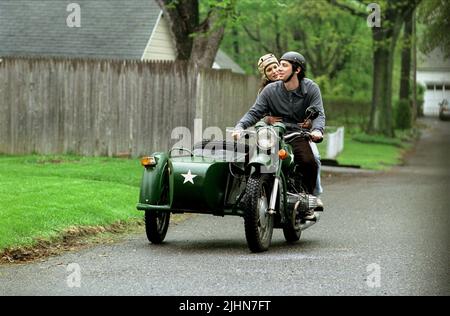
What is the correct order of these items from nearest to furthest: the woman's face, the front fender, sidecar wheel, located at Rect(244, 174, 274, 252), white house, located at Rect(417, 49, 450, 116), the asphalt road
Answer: white house, located at Rect(417, 49, 450, 116) < the asphalt road < sidecar wheel, located at Rect(244, 174, 274, 252) < the front fender < the woman's face

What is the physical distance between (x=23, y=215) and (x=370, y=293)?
539cm

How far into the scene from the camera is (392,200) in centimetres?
1797

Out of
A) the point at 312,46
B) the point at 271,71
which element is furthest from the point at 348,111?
the point at 271,71

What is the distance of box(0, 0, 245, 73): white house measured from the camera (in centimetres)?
3641

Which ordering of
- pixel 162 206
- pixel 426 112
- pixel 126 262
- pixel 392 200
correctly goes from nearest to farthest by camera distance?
pixel 426 112
pixel 126 262
pixel 162 206
pixel 392 200

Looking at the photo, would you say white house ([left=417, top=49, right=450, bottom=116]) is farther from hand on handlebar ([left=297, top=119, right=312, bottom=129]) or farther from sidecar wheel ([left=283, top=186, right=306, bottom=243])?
sidecar wheel ([left=283, top=186, right=306, bottom=243])

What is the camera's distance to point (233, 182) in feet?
35.5

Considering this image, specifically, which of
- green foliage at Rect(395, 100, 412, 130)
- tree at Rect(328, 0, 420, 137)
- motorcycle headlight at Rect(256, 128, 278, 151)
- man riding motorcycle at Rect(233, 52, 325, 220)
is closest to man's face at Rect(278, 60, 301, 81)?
man riding motorcycle at Rect(233, 52, 325, 220)

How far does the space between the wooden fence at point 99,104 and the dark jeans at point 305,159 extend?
472 inches

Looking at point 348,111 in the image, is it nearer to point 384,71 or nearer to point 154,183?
point 384,71

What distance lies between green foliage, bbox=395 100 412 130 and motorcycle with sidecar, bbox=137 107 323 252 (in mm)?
45572

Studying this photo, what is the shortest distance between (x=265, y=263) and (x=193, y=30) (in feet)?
52.4
